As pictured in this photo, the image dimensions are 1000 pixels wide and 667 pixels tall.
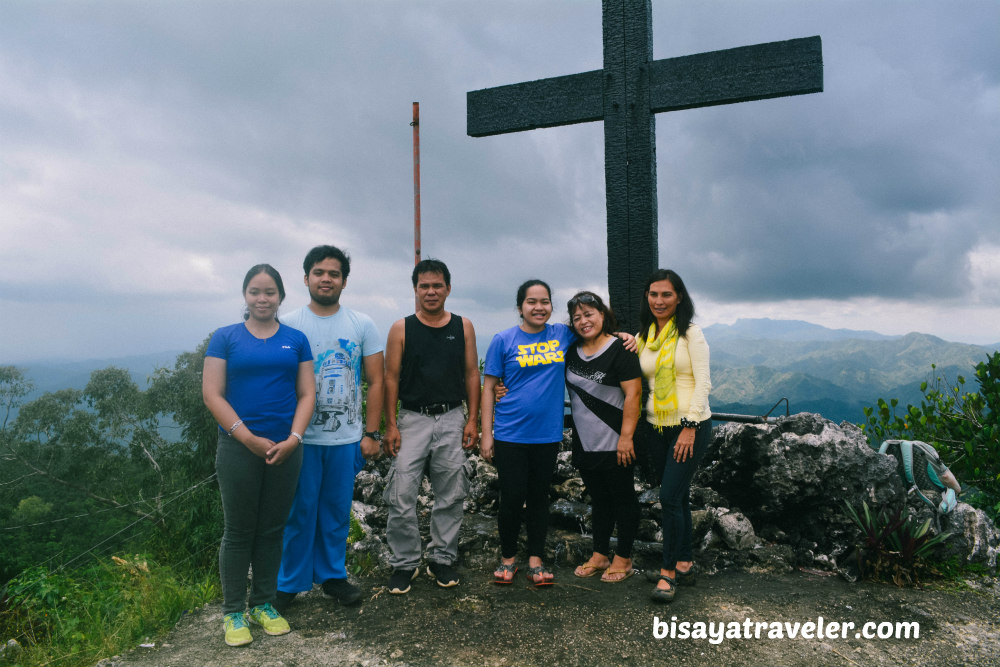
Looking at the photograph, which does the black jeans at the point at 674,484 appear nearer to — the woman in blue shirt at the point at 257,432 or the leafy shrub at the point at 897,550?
the leafy shrub at the point at 897,550

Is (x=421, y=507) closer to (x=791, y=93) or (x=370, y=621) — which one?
(x=370, y=621)

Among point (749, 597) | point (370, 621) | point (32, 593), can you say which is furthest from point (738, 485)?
point (32, 593)

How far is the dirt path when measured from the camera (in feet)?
9.89

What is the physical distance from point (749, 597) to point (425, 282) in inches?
111

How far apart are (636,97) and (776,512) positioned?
3504 mm

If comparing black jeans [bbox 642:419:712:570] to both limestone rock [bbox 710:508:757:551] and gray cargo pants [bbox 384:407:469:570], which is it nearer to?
limestone rock [bbox 710:508:757:551]

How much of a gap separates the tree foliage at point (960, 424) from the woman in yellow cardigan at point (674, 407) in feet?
10.7

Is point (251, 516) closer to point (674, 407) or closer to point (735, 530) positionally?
point (674, 407)

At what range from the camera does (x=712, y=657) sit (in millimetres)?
2994

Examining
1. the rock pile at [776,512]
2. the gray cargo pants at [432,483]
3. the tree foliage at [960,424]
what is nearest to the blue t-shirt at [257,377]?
the gray cargo pants at [432,483]

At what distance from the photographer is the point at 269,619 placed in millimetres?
3293

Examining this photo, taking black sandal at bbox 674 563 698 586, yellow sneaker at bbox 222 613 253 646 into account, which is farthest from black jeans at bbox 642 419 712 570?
yellow sneaker at bbox 222 613 253 646

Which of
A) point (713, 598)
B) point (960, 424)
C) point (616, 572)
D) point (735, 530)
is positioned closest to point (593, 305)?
point (616, 572)

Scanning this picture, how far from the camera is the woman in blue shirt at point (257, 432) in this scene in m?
3.09
